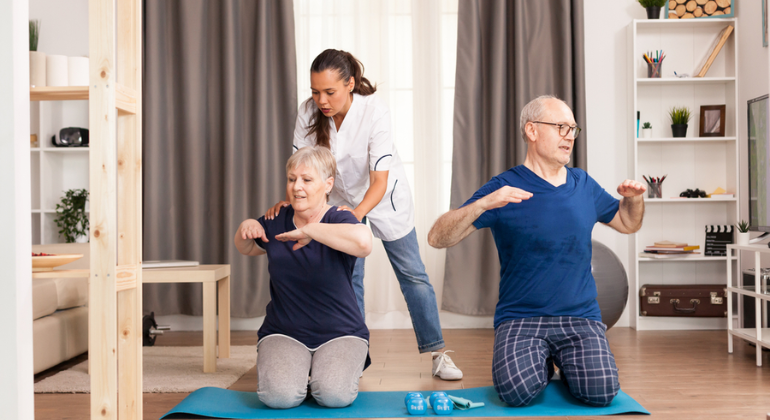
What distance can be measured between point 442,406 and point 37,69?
1492mm

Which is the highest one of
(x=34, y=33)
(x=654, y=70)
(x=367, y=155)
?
(x=34, y=33)

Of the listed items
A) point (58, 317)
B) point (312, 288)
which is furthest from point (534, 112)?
point (58, 317)

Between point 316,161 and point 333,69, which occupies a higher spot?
point 333,69

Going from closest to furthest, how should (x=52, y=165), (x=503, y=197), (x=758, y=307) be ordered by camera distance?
(x=503, y=197) → (x=758, y=307) → (x=52, y=165)

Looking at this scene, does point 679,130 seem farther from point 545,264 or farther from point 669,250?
point 545,264

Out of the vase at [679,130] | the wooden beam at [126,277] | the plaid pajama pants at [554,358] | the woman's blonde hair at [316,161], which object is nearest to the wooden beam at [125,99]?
the wooden beam at [126,277]

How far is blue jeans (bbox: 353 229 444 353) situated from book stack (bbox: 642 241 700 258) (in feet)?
5.55

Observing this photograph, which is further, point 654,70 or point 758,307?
point 654,70

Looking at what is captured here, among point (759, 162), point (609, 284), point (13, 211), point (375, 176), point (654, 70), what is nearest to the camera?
point (13, 211)

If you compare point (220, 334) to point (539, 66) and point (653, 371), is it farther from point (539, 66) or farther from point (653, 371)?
point (539, 66)

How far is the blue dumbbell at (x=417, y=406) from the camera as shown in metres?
1.97

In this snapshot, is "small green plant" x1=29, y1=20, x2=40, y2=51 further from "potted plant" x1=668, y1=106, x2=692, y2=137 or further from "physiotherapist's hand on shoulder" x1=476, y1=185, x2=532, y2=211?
"potted plant" x1=668, y1=106, x2=692, y2=137

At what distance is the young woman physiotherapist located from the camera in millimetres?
2473

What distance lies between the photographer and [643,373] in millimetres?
2561
